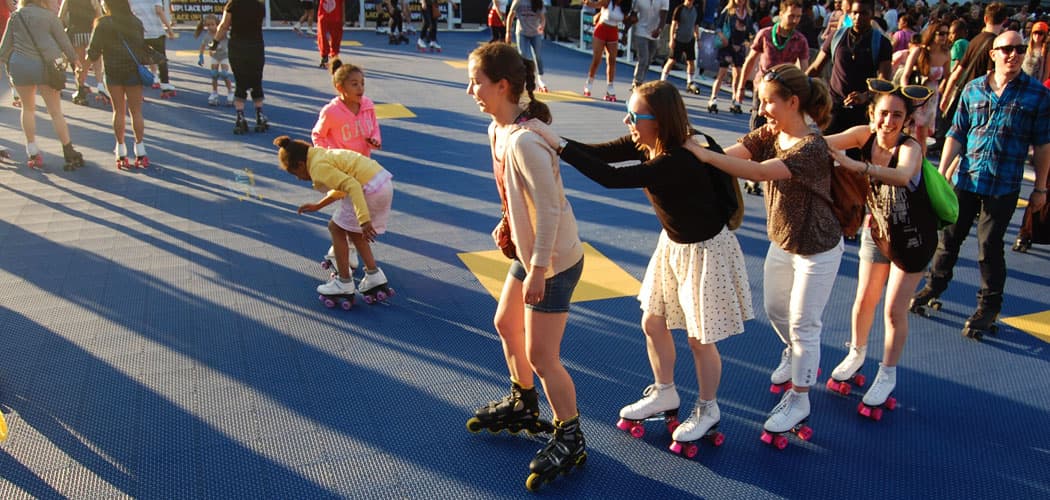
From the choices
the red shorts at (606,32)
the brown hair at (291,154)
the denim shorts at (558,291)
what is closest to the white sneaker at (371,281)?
the brown hair at (291,154)

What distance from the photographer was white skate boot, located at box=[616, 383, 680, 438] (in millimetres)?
3570

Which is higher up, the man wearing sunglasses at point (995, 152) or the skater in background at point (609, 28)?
the skater in background at point (609, 28)

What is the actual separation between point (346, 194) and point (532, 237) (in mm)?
1944

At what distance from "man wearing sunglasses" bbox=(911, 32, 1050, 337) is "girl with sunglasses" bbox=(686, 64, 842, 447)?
178 centimetres

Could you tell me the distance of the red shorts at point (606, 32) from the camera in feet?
37.6

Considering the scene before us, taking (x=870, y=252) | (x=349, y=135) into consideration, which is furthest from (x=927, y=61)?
(x=349, y=135)

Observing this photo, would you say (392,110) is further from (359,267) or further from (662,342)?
(662,342)

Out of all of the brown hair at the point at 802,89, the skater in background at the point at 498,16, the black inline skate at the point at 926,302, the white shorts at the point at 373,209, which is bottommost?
the black inline skate at the point at 926,302

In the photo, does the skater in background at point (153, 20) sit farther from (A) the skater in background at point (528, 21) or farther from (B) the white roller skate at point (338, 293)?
(B) the white roller skate at point (338, 293)

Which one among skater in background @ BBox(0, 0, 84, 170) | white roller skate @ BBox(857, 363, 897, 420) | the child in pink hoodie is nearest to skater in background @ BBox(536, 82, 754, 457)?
white roller skate @ BBox(857, 363, 897, 420)

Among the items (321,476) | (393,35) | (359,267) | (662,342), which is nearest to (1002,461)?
(662,342)

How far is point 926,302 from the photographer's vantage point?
514 centimetres

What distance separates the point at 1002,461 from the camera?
3.54 meters

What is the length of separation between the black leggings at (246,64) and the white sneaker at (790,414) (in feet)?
23.9
